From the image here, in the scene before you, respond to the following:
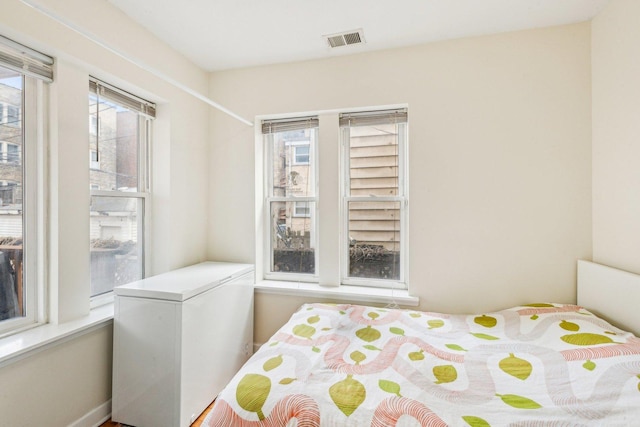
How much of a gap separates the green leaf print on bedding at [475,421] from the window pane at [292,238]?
170cm

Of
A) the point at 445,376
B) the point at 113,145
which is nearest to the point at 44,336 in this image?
the point at 113,145

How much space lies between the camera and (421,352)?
164cm

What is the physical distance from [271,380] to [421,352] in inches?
32.1

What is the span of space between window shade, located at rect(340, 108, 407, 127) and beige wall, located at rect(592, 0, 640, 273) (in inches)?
49.3

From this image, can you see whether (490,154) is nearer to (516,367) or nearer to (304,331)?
(516,367)

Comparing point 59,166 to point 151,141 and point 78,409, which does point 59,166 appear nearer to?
point 151,141

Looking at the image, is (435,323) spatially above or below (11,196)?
below

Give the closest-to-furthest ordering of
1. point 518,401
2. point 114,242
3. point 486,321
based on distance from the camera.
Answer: point 518,401 → point 486,321 → point 114,242

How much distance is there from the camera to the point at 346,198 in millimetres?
2641

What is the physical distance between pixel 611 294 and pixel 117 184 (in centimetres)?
326

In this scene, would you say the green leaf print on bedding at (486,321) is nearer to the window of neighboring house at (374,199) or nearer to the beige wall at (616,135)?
the window of neighboring house at (374,199)

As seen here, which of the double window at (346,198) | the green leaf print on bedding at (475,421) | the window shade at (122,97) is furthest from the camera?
the double window at (346,198)

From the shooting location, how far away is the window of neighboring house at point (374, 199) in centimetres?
254

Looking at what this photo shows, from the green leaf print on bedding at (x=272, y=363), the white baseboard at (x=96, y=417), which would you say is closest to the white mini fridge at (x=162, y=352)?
the white baseboard at (x=96, y=417)
